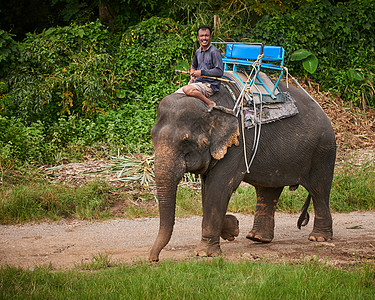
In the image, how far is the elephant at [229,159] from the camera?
6.04 metres

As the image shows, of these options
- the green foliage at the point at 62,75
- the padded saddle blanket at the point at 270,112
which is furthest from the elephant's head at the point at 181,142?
the green foliage at the point at 62,75

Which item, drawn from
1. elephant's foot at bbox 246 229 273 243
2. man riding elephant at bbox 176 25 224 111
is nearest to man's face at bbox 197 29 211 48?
Answer: man riding elephant at bbox 176 25 224 111

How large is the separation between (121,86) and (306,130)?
724cm

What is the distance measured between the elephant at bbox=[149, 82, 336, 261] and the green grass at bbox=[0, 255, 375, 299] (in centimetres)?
71

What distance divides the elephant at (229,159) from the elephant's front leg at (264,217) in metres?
0.01

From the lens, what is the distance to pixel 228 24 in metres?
14.5

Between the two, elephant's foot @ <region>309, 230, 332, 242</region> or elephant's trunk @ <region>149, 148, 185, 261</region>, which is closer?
elephant's trunk @ <region>149, 148, 185, 261</region>

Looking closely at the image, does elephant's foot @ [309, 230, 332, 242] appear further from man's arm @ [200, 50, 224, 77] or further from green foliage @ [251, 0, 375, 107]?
green foliage @ [251, 0, 375, 107]

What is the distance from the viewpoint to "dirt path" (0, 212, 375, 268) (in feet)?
21.2

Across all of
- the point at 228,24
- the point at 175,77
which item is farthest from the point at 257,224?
the point at 228,24

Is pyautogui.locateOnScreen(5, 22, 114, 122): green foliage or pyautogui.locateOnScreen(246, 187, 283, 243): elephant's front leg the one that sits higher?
pyautogui.locateOnScreen(5, 22, 114, 122): green foliage

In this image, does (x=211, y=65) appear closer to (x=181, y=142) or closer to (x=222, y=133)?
(x=222, y=133)

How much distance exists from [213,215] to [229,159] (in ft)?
2.26

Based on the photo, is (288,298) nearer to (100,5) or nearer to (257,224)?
(257,224)
